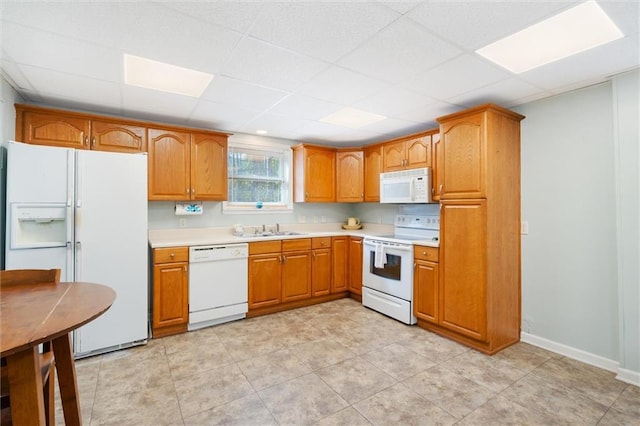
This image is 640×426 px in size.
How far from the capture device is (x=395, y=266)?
3.53 metres

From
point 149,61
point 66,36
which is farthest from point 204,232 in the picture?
point 66,36

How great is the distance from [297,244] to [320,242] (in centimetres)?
35

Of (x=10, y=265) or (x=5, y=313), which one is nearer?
(x=5, y=313)

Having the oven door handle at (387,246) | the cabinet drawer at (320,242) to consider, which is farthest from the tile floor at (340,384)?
the cabinet drawer at (320,242)

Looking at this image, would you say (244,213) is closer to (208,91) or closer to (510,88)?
(208,91)

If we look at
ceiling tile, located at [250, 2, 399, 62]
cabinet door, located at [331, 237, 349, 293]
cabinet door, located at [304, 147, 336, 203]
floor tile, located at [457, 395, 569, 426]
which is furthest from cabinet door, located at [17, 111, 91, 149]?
floor tile, located at [457, 395, 569, 426]

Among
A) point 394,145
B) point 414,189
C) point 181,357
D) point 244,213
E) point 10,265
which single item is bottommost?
point 181,357

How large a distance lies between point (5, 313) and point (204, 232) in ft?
8.85

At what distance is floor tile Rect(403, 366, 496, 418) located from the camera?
199 centimetres

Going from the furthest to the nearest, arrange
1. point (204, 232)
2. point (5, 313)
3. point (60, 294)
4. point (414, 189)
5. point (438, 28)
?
point (204, 232)
point (414, 189)
point (438, 28)
point (60, 294)
point (5, 313)

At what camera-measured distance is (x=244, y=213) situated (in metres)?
4.15

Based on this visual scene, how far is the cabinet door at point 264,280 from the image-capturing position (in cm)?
357

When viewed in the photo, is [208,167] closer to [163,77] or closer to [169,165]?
[169,165]

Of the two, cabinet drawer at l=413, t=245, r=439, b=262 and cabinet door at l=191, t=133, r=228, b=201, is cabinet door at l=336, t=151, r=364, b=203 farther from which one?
cabinet door at l=191, t=133, r=228, b=201
